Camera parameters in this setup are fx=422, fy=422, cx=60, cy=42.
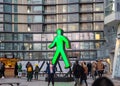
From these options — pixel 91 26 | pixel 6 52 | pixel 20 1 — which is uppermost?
pixel 20 1

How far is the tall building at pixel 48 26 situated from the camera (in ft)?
311

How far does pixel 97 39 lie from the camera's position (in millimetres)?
95438

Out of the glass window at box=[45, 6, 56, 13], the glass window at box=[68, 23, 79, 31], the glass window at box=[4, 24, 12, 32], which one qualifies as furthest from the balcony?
the glass window at box=[45, 6, 56, 13]

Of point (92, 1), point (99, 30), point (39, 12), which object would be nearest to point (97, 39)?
point (99, 30)

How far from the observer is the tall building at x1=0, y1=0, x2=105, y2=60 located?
3735 inches

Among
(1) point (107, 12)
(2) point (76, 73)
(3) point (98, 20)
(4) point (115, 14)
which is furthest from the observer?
(3) point (98, 20)

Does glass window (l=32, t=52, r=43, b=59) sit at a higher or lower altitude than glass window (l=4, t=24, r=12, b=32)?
lower

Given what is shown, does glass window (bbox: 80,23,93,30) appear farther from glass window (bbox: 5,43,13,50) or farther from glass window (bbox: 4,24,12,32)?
glass window (bbox: 5,43,13,50)

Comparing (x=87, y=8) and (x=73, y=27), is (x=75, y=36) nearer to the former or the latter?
(x=73, y=27)

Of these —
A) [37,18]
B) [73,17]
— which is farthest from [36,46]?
[73,17]

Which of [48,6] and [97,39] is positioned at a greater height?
[48,6]

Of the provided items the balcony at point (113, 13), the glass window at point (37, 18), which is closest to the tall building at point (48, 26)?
the glass window at point (37, 18)

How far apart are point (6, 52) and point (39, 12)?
12.2m

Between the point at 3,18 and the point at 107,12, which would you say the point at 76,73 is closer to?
the point at 107,12
